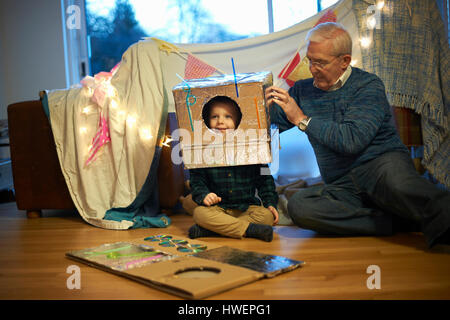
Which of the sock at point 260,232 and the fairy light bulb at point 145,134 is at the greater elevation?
the fairy light bulb at point 145,134

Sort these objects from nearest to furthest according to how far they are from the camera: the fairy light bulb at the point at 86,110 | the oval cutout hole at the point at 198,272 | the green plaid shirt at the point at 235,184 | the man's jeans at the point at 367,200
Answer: the oval cutout hole at the point at 198,272
the man's jeans at the point at 367,200
the green plaid shirt at the point at 235,184
the fairy light bulb at the point at 86,110

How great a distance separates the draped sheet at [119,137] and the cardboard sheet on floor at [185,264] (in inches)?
20.6

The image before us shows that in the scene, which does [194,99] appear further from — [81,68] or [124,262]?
[81,68]

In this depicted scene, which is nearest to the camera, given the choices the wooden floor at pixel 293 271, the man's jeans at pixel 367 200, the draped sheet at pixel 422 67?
the wooden floor at pixel 293 271

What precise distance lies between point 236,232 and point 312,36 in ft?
2.33

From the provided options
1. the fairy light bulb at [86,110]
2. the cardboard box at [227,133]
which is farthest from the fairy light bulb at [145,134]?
the cardboard box at [227,133]

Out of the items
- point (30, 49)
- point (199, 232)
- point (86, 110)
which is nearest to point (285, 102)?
point (199, 232)

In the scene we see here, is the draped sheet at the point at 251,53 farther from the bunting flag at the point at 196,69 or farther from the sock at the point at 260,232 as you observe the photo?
the sock at the point at 260,232

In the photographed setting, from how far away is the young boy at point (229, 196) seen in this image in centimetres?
150

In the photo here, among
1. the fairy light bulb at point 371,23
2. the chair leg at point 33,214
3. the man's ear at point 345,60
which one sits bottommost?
the chair leg at point 33,214

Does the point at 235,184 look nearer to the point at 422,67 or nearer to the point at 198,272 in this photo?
the point at 198,272

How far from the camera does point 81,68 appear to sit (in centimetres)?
313

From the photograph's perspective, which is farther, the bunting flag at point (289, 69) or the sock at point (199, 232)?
the bunting flag at point (289, 69)
